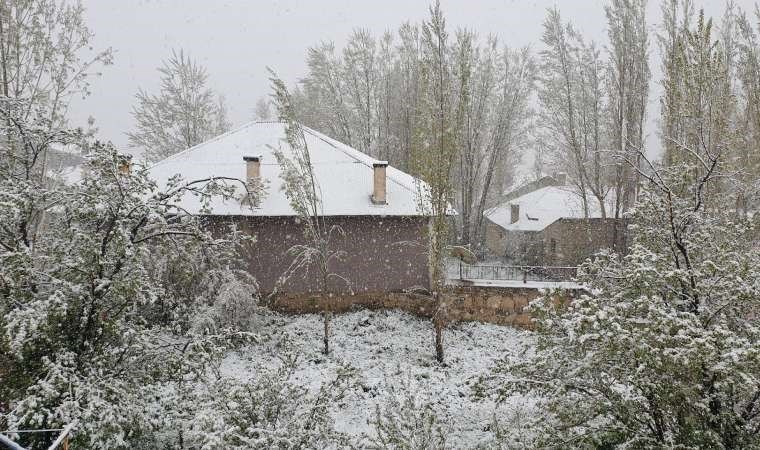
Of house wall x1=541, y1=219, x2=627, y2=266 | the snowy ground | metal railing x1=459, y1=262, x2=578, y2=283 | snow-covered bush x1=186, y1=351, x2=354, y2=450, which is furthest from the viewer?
house wall x1=541, y1=219, x2=627, y2=266

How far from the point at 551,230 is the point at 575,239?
1467mm

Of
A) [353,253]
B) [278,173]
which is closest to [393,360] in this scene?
[353,253]

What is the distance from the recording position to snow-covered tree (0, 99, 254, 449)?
4820 millimetres

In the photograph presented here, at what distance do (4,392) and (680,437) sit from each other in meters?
7.72

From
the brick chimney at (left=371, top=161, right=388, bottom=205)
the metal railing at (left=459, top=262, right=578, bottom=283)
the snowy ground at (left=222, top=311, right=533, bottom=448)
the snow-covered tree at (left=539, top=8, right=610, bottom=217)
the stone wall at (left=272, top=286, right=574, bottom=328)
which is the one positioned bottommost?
the snowy ground at (left=222, top=311, right=533, bottom=448)

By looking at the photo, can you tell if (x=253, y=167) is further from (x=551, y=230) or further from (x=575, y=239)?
(x=575, y=239)

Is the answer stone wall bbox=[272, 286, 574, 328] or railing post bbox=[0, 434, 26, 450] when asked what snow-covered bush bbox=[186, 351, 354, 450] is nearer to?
railing post bbox=[0, 434, 26, 450]

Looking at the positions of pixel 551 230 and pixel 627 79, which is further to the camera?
pixel 551 230

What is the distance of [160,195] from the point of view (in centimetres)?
580

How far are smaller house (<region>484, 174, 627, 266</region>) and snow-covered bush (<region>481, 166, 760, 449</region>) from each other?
14478 millimetres

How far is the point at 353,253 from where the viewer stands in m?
14.3

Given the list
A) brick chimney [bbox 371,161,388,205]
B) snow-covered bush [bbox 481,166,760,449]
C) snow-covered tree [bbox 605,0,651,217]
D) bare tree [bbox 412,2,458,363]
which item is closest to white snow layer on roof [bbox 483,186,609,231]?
snow-covered tree [bbox 605,0,651,217]

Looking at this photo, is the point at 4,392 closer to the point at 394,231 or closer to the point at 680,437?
the point at 680,437

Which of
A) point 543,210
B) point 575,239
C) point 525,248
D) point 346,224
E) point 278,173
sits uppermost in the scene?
point 278,173
